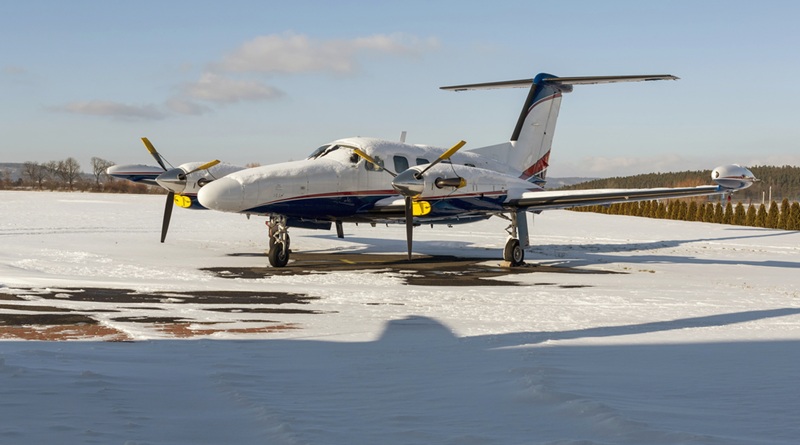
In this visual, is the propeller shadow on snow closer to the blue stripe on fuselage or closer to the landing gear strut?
the blue stripe on fuselage

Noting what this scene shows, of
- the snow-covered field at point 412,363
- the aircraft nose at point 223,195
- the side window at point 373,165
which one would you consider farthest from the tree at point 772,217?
the aircraft nose at point 223,195

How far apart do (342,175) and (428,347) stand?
10872mm

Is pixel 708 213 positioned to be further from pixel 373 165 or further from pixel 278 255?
pixel 278 255

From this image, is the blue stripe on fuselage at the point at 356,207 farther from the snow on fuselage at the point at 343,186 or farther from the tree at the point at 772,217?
the tree at the point at 772,217

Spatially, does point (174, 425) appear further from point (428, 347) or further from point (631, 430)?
point (428, 347)

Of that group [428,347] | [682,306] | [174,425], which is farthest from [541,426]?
[682,306]

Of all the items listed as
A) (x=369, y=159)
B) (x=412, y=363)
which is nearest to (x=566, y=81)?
(x=369, y=159)

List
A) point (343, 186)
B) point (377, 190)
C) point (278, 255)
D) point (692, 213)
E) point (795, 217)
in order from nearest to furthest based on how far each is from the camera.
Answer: point (278, 255) → point (343, 186) → point (377, 190) → point (795, 217) → point (692, 213)

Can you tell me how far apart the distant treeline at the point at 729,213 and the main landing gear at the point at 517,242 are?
79.0 ft

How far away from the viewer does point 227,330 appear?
9.72 m

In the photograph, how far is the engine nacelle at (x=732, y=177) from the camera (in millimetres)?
20875

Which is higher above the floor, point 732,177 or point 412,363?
point 732,177

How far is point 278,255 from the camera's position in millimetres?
18672

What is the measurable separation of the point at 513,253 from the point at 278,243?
Answer: 243 inches
